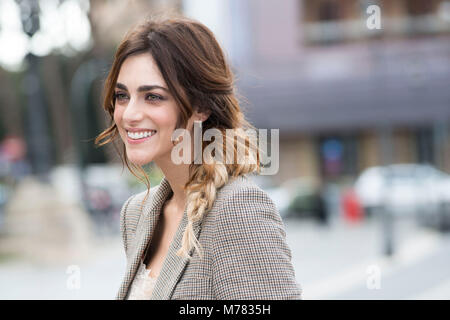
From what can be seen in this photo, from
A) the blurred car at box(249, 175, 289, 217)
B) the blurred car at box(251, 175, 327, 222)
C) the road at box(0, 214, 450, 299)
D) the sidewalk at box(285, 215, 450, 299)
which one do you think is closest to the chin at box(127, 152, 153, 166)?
the road at box(0, 214, 450, 299)

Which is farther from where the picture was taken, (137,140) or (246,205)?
(137,140)

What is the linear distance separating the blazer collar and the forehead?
1.23 feet

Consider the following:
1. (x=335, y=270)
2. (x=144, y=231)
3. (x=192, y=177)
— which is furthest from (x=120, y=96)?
(x=335, y=270)

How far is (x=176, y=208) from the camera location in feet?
6.81

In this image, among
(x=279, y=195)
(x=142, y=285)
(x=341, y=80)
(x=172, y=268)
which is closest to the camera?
(x=172, y=268)

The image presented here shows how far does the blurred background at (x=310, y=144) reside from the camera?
1271 cm

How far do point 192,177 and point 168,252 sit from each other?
22cm

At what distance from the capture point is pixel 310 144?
27.9 metres

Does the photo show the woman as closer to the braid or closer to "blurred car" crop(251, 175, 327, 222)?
the braid

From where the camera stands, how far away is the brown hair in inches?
70.1

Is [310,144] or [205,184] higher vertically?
[205,184]

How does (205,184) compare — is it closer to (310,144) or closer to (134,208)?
(134,208)

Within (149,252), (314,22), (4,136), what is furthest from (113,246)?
(4,136)

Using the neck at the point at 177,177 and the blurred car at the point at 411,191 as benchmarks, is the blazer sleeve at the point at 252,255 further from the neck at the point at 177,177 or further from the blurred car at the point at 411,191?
the blurred car at the point at 411,191
